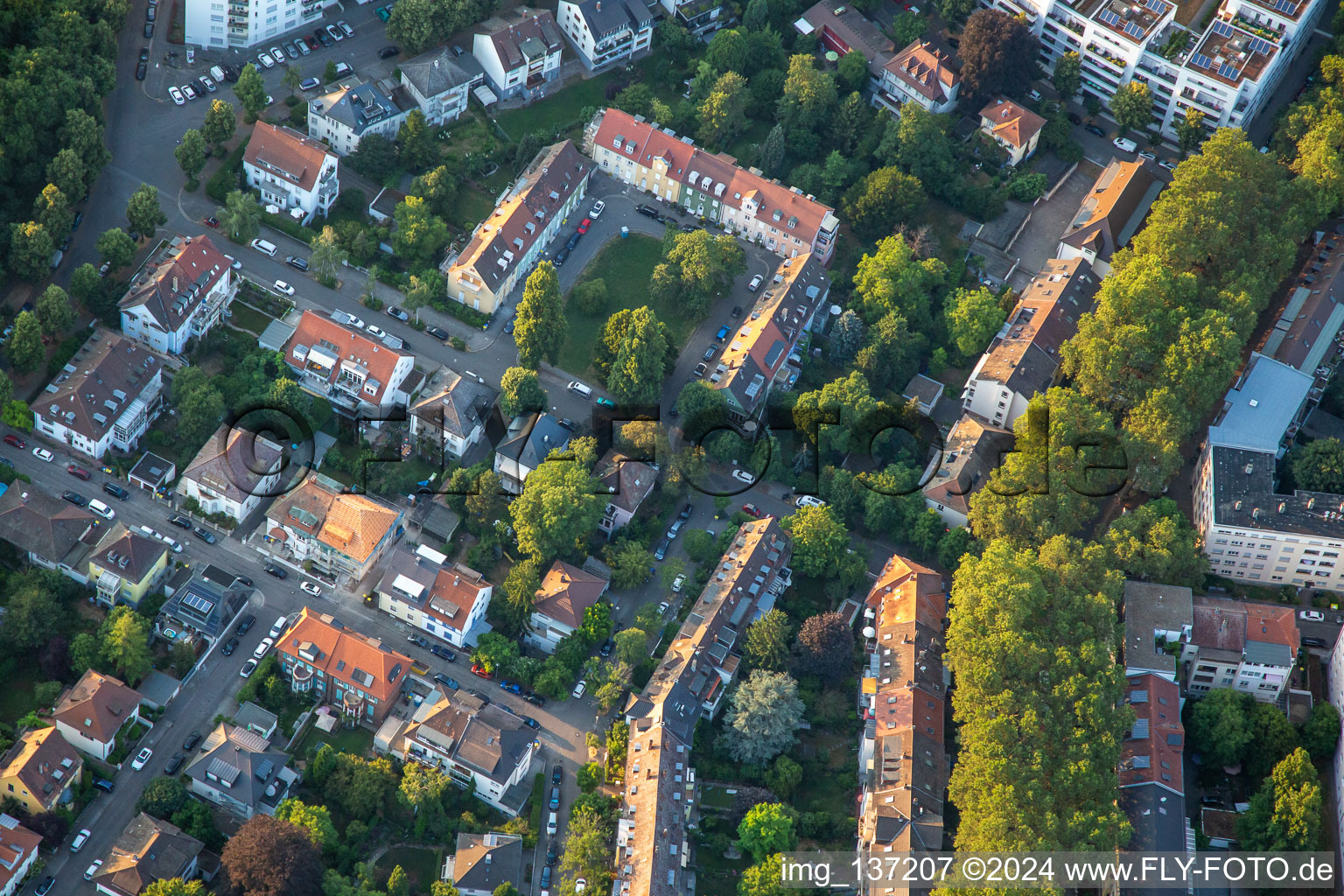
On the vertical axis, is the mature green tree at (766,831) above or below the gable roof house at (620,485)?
below

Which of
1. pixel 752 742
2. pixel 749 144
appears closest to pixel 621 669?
pixel 752 742

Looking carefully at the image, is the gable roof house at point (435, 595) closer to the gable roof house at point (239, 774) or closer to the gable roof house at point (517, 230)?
the gable roof house at point (239, 774)

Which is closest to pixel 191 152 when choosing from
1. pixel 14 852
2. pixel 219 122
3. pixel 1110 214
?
pixel 219 122

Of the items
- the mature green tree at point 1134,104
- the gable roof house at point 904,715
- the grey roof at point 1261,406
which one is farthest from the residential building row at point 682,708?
the mature green tree at point 1134,104

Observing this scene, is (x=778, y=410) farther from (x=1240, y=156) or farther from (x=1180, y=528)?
(x=1240, y=156)

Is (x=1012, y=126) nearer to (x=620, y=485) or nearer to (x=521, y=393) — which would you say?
(x=620, y=485)

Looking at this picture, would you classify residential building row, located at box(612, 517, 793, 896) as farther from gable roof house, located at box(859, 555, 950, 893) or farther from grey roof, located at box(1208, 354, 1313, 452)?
grey roof, located at box(1208, 354, 1313, 452)
